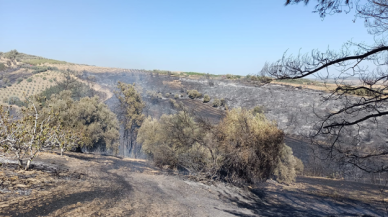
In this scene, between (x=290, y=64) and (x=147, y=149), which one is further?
(x=147, y=149)

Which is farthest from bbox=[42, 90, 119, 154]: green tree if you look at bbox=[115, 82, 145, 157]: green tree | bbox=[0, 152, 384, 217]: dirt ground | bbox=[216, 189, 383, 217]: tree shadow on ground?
bbox=[216, 189, 383, 217]: tree shadow on ground

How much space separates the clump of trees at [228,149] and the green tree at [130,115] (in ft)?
41.7

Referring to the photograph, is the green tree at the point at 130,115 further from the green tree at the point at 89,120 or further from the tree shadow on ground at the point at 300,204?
the tree shadow on ground at the point at 300,204

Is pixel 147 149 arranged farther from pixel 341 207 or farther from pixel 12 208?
pixel 12 208

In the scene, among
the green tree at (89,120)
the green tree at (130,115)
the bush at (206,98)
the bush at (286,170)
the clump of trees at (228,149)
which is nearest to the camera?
the clump of trees at (228,149)

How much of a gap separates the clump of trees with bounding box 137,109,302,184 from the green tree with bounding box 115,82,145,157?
500 inches

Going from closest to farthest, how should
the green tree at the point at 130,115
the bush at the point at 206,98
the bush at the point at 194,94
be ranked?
the green tree at the point at 130,115, the bush at the point at 206,98, the bush at the point at 194,94

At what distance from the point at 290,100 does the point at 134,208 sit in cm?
3908

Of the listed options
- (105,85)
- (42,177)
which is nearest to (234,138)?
(42,177)

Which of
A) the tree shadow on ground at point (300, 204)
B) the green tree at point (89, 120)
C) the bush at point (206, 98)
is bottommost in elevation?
the tree shadow on ground at point (300, 204)

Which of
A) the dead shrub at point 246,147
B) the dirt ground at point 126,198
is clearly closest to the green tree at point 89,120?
the dirt ground at point 126,198

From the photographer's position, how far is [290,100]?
41.5 metres

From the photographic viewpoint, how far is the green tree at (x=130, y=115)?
93.5 feet

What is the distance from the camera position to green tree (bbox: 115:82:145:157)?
28.5 m
